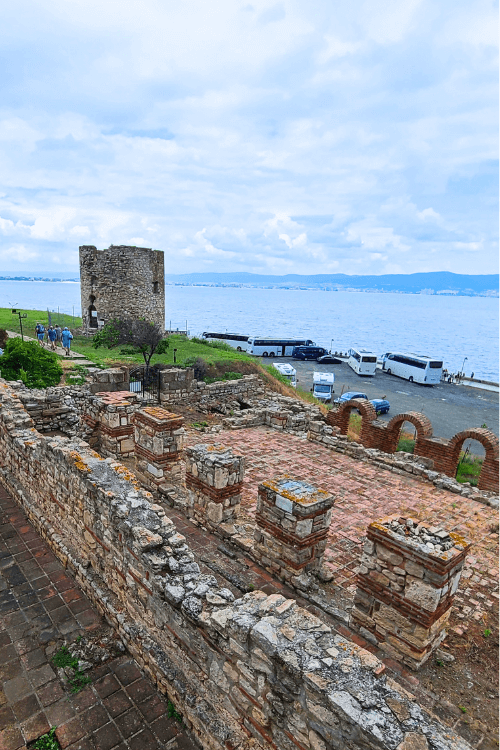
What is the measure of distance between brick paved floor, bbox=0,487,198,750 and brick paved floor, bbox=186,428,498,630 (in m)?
3.35

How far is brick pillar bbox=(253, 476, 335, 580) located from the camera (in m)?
5.84

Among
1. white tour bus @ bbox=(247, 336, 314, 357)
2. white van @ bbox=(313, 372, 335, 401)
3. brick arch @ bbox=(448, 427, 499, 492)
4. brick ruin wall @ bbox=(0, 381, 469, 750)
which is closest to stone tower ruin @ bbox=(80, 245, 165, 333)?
white van @ bbox=(313, 372, 335, 401)

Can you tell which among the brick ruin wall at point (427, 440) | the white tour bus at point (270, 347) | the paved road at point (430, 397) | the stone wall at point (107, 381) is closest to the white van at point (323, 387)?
the paved road at point (430, 397)

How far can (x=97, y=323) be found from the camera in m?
28.1

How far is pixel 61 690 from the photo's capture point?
4.16 m

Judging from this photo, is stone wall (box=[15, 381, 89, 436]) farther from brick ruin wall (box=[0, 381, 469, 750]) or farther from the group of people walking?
the group of people walking

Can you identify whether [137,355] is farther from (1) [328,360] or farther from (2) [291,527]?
(1) [328,360]

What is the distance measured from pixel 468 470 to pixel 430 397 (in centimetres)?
2365

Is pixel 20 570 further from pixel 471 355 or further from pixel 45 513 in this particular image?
pixel 471 355

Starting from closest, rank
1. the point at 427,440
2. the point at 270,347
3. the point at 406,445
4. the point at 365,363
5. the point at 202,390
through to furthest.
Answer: the point at 427,440 → the point at 202,390 → the point at 406,445 → the point at 365,363 → the point at 270,347

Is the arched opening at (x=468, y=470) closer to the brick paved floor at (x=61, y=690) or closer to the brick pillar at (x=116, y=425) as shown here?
the brick pillar at (x=116, y=425)

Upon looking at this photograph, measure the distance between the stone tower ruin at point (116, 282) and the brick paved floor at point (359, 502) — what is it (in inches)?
646

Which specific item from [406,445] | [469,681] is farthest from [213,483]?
[406,445]

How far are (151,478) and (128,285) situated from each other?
69.9ft
